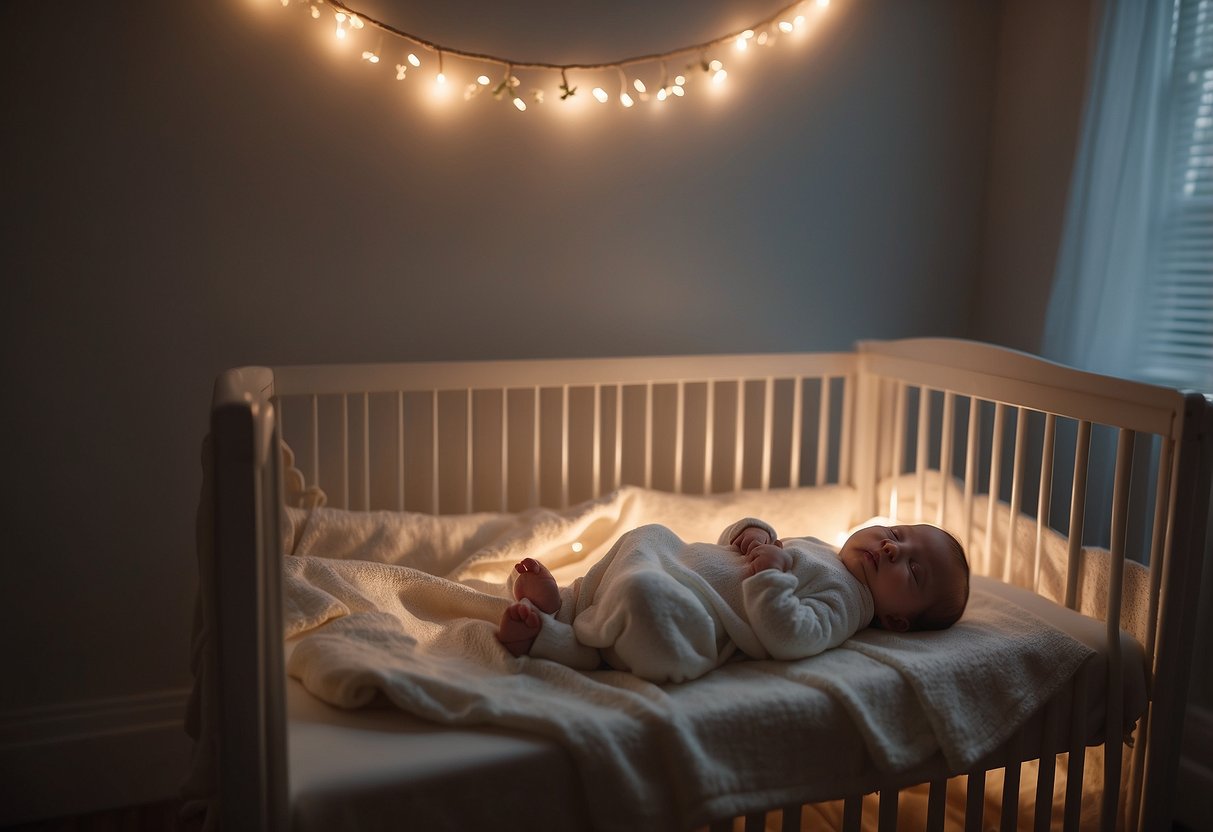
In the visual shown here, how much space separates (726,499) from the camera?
81.0 inches

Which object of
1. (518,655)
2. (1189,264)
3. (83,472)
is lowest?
(518,655)

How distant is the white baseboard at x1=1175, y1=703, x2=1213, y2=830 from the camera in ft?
6.18

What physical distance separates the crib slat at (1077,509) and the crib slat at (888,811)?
51 cm

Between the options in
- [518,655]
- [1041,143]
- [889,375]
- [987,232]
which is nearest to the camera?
[518,655]

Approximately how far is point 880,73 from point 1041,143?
0.39 meters

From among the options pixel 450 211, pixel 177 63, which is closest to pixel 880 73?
pixel 450 211

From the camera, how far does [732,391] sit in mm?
2275

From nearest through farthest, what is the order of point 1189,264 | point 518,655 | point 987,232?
point 518,655 → point 1189,264 → point 987,232

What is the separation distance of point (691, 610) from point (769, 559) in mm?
182

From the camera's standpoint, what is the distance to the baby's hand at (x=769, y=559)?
1493 millimetres

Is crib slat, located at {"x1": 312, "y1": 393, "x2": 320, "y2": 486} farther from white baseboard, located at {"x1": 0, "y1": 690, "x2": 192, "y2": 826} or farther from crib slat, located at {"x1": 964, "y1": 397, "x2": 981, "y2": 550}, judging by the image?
crib slat, located at {"x1": 964, "y1": 397, "x2": 981, "y2": 550}

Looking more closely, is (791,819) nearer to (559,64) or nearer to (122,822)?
(122,822)

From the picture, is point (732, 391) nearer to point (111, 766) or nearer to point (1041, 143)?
point (1041, 143)

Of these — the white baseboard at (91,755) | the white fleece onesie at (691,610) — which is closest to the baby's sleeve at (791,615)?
the white fleece onesie at (691,610)
